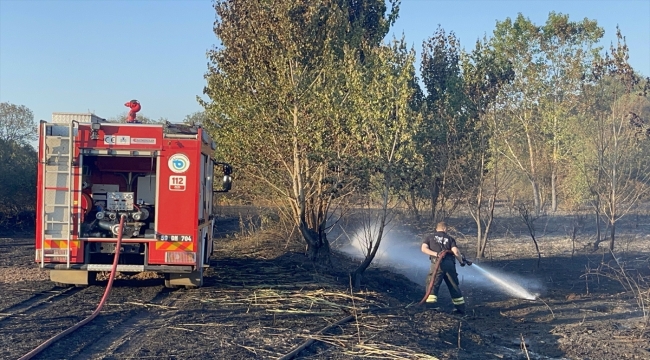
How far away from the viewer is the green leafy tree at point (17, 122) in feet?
147

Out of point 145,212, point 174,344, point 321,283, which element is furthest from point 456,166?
point 174,344

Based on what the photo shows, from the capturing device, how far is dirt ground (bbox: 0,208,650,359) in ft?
26.1

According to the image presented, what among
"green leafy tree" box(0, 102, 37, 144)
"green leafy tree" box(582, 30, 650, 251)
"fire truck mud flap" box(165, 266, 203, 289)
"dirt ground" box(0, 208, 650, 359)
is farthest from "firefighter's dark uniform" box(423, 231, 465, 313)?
"green leafy tree" box(0, 102, 37, 144)

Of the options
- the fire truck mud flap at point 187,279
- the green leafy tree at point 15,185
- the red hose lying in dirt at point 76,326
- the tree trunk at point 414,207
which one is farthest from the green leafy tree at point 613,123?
the green leafy tree at point 15,185

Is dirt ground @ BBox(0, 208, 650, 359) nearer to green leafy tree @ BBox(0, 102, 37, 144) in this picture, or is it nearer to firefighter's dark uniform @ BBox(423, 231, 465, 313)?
firefighter's dark uniform @ BBox(423, 231, 465, 313)

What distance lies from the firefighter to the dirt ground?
38 centimetres

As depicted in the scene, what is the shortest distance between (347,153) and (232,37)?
571 centimetres

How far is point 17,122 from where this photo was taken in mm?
46312

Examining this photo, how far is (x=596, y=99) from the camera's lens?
1995 centimetres

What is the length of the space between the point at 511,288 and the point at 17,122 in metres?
40.2

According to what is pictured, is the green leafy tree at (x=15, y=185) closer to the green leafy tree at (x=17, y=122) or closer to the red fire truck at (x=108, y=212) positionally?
the red fire truck at (x=108, y=212)

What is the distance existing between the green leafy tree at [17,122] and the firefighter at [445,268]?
38.0 metres

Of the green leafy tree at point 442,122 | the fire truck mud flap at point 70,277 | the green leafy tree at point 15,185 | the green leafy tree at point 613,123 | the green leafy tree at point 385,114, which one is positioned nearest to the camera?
the fire truck mud flap at point 70,277

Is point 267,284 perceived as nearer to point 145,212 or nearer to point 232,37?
point 145,212
